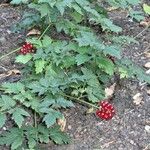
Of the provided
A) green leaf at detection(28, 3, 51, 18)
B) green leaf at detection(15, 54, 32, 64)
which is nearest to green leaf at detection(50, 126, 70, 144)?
green leaf at detection(15, 54, 32, 64)

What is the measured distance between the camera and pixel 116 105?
4.25 meters

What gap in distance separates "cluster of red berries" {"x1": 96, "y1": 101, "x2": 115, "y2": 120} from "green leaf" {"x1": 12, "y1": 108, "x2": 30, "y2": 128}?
64cm

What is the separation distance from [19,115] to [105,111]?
0.74 m

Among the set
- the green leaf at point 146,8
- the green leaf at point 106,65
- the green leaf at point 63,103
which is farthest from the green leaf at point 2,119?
the green leaf at point 146,8

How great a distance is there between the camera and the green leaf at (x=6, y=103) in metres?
3.83

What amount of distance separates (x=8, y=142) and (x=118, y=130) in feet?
3.10

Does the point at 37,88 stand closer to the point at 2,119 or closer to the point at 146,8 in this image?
the point at 2,119

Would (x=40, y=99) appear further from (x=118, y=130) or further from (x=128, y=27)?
(x=128, y=27)

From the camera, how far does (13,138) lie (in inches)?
148

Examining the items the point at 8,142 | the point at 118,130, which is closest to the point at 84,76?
the point at 118,130

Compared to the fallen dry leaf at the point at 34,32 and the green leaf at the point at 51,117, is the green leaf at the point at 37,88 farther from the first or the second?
the fallen dry leaf at the point at 34,32

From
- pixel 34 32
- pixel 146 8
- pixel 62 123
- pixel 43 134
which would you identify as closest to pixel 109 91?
pixel 62 123

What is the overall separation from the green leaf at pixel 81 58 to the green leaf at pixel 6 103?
2.18 feet

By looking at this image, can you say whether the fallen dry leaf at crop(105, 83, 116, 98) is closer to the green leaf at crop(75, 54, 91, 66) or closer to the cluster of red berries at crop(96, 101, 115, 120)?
the cluster of red berries at crop(96, 101, 115, 120)
